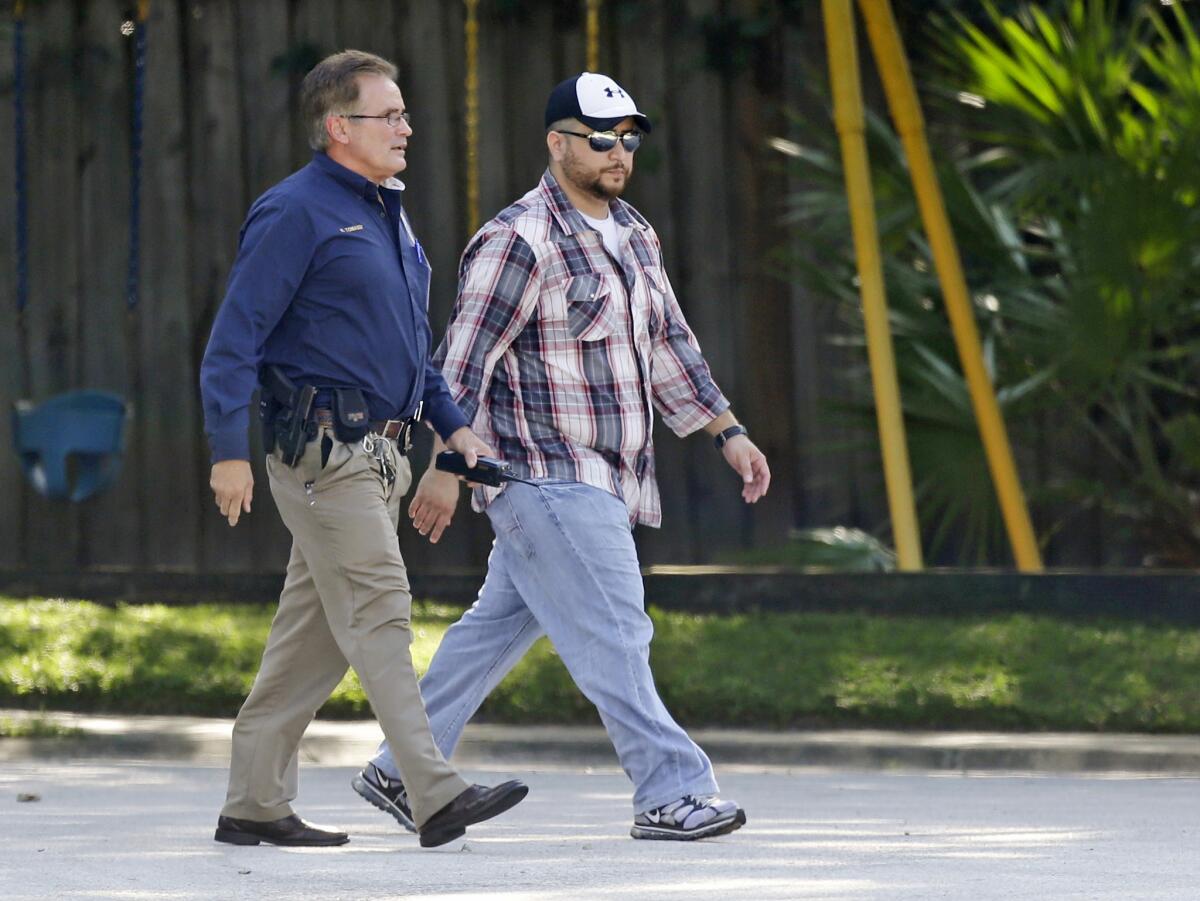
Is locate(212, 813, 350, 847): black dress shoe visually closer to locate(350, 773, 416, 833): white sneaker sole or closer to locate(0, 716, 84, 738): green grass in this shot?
locate(350, 773, 416, 833): white sneaker sole

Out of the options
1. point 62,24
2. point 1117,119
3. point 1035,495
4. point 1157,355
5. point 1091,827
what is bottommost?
point 1091,827

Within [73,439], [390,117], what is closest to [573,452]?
[390,117]

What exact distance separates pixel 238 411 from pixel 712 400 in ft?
4.63

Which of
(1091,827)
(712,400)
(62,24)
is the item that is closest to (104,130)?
(62,24)

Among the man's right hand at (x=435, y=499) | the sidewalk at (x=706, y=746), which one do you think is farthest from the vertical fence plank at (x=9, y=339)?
the man's right hand at (x=435, y=499)

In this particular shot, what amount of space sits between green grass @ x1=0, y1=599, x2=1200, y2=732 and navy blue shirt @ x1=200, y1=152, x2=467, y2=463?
2.79 m

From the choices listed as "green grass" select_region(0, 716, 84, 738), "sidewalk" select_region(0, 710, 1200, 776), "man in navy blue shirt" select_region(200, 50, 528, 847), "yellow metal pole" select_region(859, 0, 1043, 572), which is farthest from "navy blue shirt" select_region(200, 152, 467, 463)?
"yellow metal pole" select_region(859, 0, 1043, 572)

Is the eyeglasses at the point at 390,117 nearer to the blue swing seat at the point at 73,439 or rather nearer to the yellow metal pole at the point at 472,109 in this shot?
the yellow metal pole at the point at 472,109

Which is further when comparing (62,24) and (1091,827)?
(62,24)

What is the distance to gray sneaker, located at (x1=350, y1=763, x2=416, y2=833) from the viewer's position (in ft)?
17.1

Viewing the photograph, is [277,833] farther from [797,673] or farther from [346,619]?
[797,673]

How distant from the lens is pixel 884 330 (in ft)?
29.2

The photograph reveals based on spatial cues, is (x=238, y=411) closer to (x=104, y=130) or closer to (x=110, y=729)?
(x=110, y=729)

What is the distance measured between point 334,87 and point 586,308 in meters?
0.82
